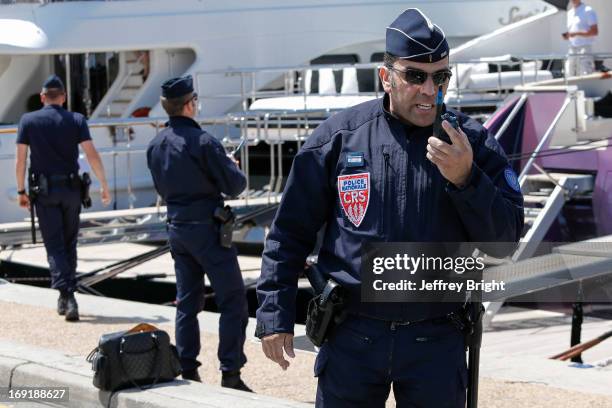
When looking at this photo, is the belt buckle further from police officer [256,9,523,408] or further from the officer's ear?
the officer's ear

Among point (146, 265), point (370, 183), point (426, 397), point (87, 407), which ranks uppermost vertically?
point (370, 183)

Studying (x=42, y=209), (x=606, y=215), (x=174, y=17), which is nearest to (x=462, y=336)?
(x=42, y=209)

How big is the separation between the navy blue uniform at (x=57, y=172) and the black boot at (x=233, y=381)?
107 inches

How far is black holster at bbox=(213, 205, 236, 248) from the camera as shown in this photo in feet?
23.1

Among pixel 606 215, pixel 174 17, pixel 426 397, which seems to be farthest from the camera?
pixel 174 17

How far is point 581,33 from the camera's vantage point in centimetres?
1570

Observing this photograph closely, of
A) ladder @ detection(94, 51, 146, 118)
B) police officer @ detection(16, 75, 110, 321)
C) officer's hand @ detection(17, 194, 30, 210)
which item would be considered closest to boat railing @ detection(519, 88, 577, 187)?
police officer @ detection(16, 75, 110, 321)

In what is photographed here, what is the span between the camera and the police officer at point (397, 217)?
12.3 ft

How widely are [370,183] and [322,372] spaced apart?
2.13ft

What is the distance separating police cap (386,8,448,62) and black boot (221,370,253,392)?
3438 mm

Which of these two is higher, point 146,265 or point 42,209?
point 42,209

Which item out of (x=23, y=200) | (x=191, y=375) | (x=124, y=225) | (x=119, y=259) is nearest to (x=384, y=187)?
(x=191, y=375)

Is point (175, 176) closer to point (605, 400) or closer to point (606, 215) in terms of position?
point (605, 400)

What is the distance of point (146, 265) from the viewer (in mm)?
14133
